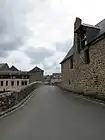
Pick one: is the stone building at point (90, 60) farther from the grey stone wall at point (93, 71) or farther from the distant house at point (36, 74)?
the distant house at point (36, 74)

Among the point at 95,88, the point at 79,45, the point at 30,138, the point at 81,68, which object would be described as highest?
the point at 79,45

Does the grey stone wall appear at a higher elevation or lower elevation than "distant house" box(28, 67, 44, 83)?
lower

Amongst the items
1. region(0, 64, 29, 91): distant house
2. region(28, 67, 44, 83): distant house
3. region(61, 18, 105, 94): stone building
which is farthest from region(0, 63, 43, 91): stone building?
region(61, 18, 105, 94): stone building

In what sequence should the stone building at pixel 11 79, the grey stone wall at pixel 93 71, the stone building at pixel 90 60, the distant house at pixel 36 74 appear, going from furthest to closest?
the distant house at pixel 36 74, the stone building at pixel 11 79, the stone building at pixel 90 60, the grey stone wall at pixel 93 71

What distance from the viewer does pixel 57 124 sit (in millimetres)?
6957

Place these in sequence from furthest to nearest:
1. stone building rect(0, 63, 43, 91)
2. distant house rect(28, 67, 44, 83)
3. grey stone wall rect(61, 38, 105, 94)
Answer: distant house rect(28, 67, 44, 83) < stone building rect(0, 63, 43, 91) < grey stone wall rect(61, 38, 105, 94)

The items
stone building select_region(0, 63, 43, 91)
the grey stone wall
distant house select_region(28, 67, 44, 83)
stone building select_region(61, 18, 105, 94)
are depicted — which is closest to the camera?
the grey stone wall

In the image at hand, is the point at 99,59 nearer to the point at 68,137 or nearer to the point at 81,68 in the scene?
the point at 81,68

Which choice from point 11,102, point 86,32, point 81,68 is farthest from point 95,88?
point 11,102

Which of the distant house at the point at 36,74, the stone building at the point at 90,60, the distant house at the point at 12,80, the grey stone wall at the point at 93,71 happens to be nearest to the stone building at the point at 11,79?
the distant house at the point at 12,80

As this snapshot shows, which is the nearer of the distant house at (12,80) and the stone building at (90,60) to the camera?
the stone building at (90,60)

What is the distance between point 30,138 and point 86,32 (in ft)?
47.1

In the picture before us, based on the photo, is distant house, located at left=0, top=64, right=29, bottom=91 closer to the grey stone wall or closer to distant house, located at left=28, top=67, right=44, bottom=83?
distant house, located at left=28, top=67, right=44, bottom=83

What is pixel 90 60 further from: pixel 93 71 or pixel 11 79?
pixel 11 79
